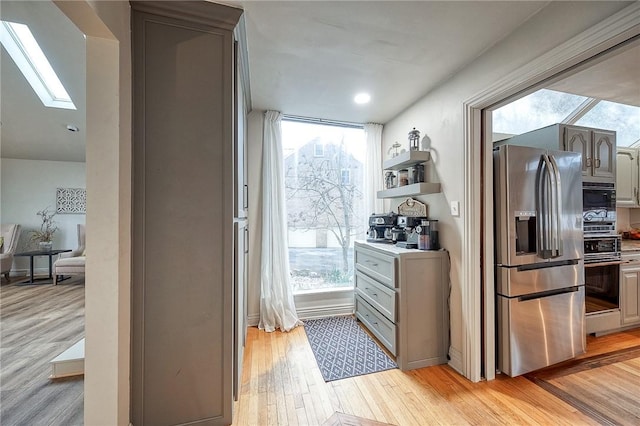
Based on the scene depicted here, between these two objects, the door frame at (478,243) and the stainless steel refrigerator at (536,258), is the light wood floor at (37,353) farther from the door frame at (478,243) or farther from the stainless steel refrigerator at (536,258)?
the stainless steel refrigerator at (536,258)

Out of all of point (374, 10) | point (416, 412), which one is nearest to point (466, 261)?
point (416, 412)

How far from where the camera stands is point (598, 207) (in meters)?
2.51

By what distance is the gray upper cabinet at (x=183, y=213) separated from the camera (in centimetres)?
132

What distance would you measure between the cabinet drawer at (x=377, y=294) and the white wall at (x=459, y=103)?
50 cm

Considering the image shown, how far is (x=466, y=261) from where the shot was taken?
1.94 meters

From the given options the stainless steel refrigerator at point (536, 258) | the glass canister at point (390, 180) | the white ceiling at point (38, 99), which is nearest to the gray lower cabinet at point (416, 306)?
the stainless steel refrigerator at point (536, 258)

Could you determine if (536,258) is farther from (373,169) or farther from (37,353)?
(37,353)

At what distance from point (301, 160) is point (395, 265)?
5.56 ft

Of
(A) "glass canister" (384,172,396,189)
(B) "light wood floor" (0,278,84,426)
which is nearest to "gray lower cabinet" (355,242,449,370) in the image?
(A) "glass canister" (384,172,396,189)

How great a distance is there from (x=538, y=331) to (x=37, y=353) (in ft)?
13.5

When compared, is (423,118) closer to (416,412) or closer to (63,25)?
(416,412)

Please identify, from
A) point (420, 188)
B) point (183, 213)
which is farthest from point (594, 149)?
point (183, 213)

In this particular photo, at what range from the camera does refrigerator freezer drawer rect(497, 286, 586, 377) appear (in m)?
1.88

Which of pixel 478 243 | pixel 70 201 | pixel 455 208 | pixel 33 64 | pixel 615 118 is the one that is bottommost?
pixel 478 243
